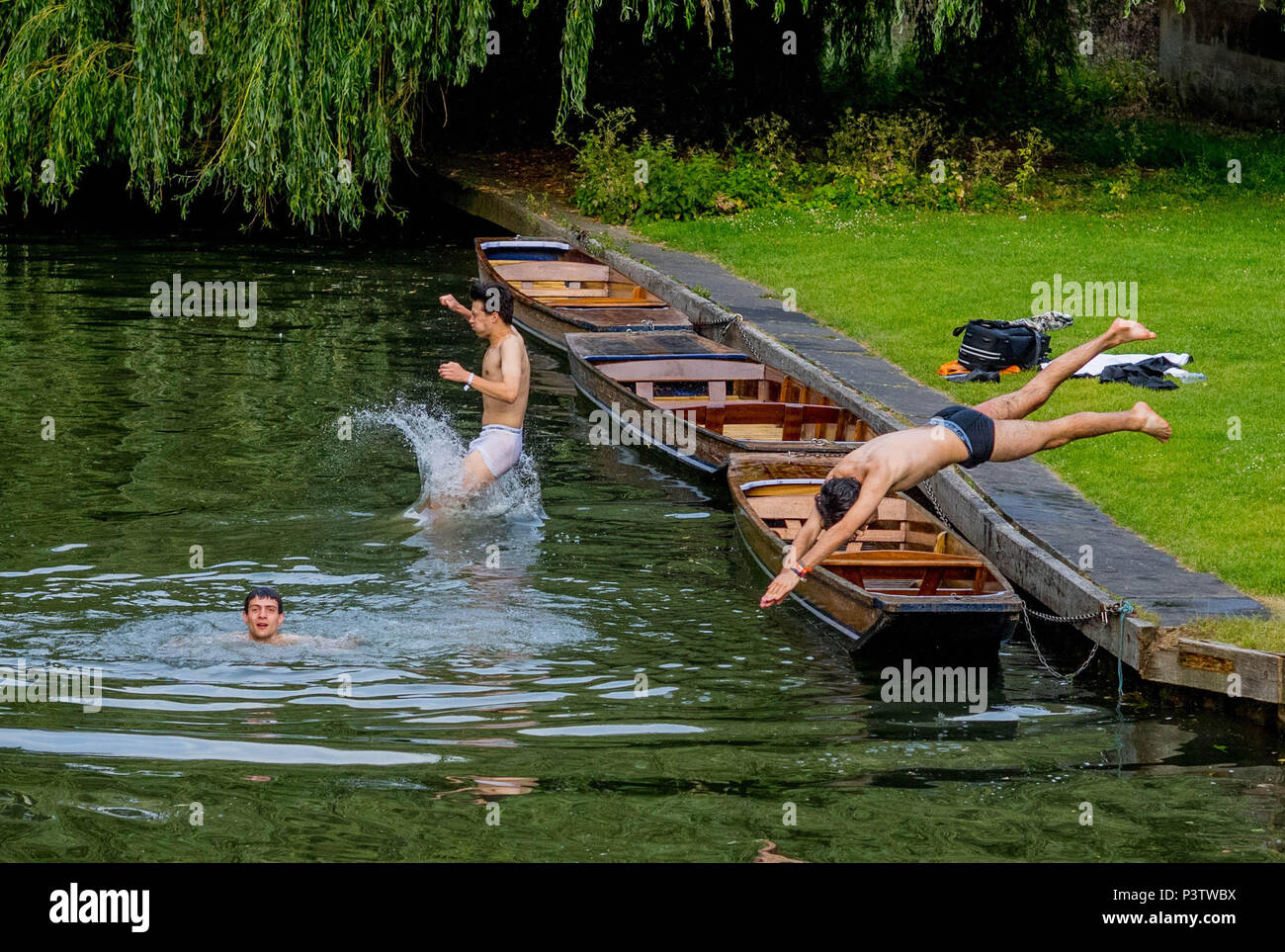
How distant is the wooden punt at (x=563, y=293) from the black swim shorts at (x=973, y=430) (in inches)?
310

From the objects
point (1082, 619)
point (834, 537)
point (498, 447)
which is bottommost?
point (1082, 619)

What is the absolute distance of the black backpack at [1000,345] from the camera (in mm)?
14500

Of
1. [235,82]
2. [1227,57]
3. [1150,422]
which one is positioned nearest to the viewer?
[1150,422]

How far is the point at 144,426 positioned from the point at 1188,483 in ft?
28.6

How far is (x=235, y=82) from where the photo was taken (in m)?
19.8

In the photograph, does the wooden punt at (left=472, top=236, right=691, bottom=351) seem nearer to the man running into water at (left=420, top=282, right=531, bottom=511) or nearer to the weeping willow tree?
the weeping willow tree

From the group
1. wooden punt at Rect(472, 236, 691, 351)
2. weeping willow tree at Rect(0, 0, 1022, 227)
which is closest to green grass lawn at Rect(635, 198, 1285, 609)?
wooden punt at Rect(472, 236, 691, 351)

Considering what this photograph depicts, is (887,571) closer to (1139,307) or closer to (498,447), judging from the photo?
(498,447)

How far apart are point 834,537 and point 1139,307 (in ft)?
30.5

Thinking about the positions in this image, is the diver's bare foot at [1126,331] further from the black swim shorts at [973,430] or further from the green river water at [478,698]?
the green river water at [478,698]

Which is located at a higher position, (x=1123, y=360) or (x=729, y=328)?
(x=729, y=328)

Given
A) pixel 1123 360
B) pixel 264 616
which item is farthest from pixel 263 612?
pixel 1123 360

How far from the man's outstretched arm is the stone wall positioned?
2149 centimetres

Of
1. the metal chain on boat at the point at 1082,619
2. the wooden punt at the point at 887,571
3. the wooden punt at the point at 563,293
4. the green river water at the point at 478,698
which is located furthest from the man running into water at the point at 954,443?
the wooden punt at the point at 563,293
